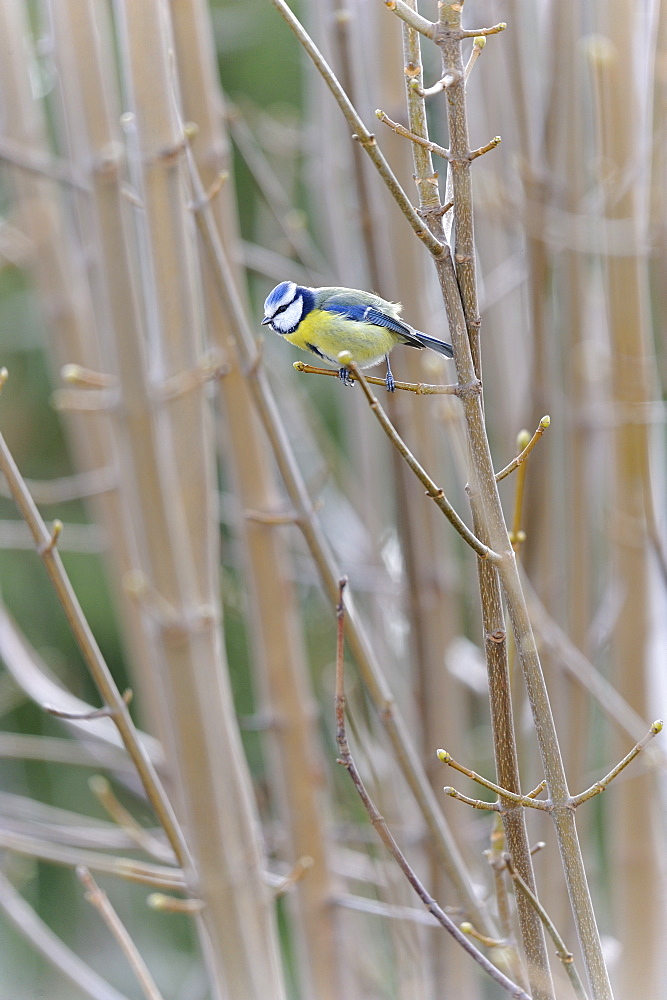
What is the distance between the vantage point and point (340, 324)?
28.5 inches

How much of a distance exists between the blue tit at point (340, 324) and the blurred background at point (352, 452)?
0.14ft

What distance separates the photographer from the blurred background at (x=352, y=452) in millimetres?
869

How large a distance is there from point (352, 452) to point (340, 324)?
2.59 feet

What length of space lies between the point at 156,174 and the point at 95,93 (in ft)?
0.86

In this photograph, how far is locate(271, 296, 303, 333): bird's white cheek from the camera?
2.33 feet

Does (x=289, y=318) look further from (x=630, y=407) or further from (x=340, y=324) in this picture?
(x=630, y=407)

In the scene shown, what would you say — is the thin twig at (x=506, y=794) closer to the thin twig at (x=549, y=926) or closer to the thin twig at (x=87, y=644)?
the thin twig at (x=549, y=926)

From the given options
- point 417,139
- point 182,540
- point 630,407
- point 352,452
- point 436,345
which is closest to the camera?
point 417,139

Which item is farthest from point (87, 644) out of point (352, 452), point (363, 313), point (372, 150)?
point (352, 452)

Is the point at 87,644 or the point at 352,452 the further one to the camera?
the point at 352,452

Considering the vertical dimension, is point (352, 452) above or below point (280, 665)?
above

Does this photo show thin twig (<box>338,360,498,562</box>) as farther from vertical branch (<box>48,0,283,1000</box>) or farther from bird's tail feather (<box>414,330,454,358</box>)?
vertical branch (<box>48,0,283,1000</box>)

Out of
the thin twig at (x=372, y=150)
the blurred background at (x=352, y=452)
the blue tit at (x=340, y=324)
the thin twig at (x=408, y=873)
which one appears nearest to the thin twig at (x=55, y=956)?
the blurred background at (x=352, y=452)

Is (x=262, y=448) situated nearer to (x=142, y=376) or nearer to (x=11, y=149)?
(x=142, y=376)
